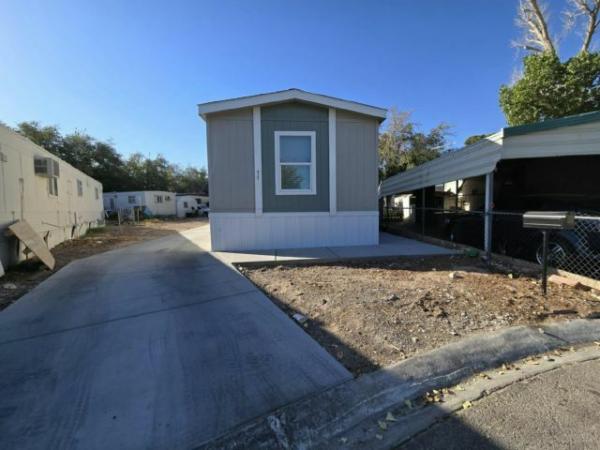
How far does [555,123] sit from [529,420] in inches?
201

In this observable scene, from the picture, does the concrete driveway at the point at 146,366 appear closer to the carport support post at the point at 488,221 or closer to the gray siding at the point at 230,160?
the gray siding at the point at 230,160

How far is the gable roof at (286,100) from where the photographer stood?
6.24 metres

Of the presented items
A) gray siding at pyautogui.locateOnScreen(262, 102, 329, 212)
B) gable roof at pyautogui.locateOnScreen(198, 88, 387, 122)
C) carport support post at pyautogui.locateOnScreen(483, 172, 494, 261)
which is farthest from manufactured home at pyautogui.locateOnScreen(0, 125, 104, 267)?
carport support post at pyautogui.locateOnScreen(483, 172, 494, 261)

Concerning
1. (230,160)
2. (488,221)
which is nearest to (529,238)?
(488,221)

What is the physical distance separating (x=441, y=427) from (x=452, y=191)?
1053 centimetres

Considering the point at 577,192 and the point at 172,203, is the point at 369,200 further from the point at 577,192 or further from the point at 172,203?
the point at 172,203

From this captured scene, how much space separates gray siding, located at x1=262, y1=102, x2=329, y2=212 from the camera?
6633mm

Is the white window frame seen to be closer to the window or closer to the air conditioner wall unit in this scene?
the air conditioner wall unit

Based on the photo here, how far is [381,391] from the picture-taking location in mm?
2039

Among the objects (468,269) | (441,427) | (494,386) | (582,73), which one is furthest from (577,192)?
(441,427)

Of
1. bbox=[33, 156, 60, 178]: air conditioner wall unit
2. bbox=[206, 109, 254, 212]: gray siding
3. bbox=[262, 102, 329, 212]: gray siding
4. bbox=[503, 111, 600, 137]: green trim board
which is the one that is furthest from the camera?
bbox=[33, 156, 60, 178]: air conditioner wall unit

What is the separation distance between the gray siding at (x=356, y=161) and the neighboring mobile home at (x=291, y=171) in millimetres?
23

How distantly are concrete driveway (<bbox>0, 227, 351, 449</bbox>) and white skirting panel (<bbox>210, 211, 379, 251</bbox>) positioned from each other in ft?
8.49

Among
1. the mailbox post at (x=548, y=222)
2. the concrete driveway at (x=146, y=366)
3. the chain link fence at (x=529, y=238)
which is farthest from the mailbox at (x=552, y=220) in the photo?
the concrete driveway at (x=146, y=366)
